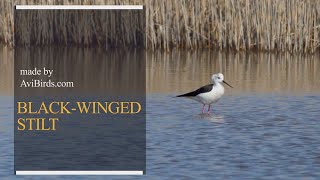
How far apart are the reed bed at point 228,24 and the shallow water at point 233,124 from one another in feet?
7.54

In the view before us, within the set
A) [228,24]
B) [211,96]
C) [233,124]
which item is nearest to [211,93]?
[211,96]

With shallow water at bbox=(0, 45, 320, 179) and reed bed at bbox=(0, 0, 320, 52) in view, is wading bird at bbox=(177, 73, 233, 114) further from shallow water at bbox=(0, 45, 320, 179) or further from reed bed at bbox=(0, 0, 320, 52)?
reed bed at bbox=(0, 0, 320, 52)

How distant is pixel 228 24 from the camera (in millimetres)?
21844

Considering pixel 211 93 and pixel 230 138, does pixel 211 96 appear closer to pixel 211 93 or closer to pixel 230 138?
pixel 211 93

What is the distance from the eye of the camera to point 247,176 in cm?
887

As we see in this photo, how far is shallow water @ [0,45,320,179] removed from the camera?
9297 millimetres

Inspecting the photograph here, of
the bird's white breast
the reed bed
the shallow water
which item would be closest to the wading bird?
the bird's white breast

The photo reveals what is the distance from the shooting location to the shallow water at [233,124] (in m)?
9.30

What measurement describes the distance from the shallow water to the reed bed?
90.4 inches

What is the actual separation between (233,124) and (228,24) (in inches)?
401

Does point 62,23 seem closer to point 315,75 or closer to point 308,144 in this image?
point 315,75

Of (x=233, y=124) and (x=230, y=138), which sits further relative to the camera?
(x=233, y=124)

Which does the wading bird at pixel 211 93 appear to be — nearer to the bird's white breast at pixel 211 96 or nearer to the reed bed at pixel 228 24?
the bird's white breast at pixel 211 96

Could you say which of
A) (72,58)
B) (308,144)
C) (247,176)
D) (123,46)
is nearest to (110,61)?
(72,58)
